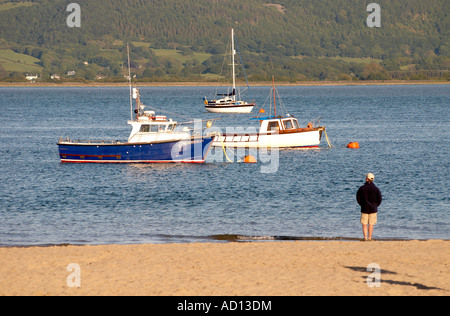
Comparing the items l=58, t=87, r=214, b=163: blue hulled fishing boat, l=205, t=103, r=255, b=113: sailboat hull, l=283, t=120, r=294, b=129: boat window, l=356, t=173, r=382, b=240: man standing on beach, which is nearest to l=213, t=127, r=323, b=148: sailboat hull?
l=283, t=120, r=294, b=129: boat window

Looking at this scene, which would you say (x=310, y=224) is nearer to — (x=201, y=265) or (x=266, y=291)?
(x=201, y=265)

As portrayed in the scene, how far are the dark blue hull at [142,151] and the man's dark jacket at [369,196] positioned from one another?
2448cm

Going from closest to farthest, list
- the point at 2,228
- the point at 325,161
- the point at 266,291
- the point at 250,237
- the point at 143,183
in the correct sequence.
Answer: the point at 266,291
the point at 250,237
the point at 2,228
the point at 143,183
the point at 325,161

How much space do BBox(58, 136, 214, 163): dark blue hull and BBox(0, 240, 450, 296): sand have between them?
22.4 meters

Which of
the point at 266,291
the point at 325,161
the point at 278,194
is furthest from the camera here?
the point at 325,161

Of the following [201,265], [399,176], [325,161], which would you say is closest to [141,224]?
[201,265]

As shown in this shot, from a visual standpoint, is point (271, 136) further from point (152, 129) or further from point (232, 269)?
point (232, 269)

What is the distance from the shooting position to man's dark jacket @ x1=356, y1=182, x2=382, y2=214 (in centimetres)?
2095

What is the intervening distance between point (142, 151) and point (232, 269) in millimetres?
26927

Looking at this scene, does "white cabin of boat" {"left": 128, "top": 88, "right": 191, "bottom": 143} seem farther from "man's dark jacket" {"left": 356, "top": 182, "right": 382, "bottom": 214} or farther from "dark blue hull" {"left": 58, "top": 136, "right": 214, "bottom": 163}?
"man's dark jacket" {"left": 356, "top": 182, "right": 382, "bottom": 214}

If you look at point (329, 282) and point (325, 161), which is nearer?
point (329, 282)

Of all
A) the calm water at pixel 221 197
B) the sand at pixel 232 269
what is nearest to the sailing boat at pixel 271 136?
the calm water at pixel 221 197

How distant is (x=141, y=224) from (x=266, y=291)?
1254 centimetres

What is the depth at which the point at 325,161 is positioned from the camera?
49906 mm
